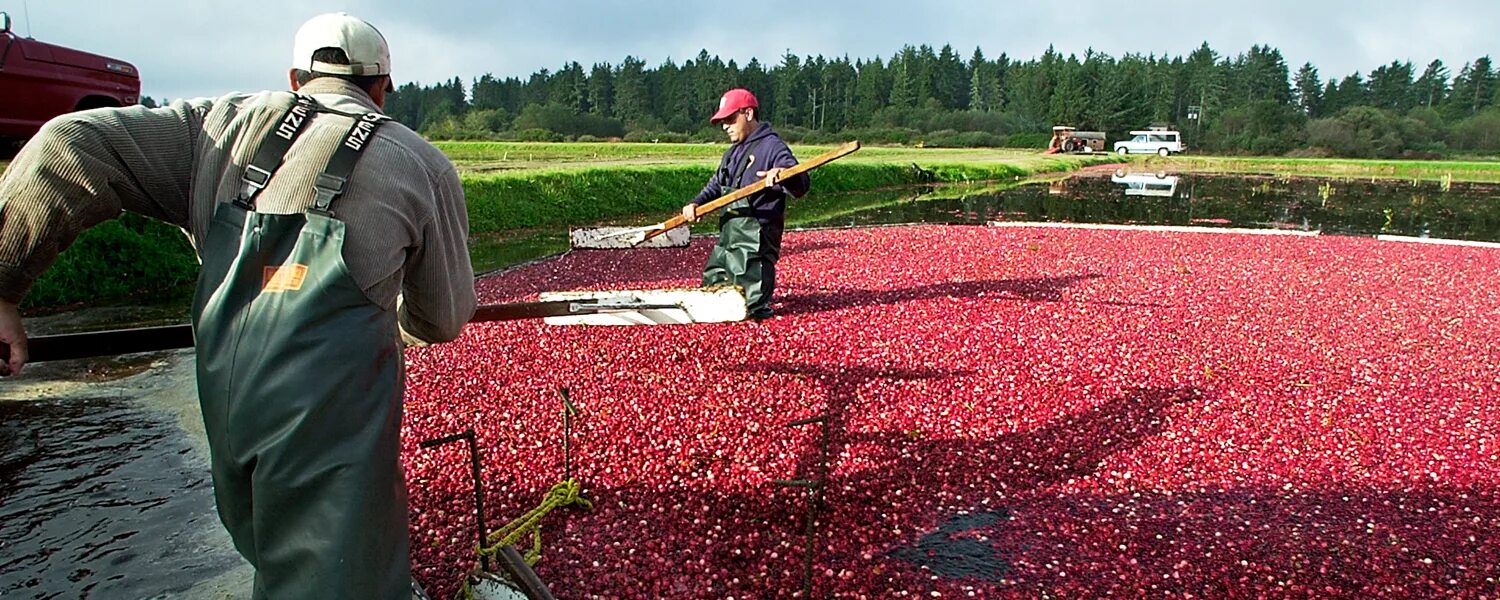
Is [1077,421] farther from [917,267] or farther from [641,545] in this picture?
[917,267]

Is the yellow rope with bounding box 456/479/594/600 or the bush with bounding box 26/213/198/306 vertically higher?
the bush with bounding box 26/213/198/306

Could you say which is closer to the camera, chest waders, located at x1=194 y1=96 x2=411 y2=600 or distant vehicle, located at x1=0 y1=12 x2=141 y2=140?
chest waders, located at x1=194 y1=96 x2=411 y2=600

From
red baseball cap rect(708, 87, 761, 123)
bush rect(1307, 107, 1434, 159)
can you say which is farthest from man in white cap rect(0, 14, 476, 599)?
bush rect(1307, 107, 1434, 159)

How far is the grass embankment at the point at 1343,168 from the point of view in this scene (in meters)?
42.4

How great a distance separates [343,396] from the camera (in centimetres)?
199

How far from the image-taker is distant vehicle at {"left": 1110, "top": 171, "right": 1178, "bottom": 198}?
102 feet

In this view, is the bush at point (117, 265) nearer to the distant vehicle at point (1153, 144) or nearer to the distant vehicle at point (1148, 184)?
the distant vehicle at point (1148, 184)

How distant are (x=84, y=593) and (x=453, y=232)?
2721 millimetres

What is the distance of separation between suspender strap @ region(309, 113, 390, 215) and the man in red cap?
16.7ft

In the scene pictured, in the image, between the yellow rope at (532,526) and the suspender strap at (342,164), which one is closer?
the suspender strap at (342,164)

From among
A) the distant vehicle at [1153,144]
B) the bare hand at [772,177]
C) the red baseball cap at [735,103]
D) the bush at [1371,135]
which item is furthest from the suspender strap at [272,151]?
the bush at [1371,135]

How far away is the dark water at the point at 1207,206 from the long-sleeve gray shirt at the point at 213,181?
55.8 feet

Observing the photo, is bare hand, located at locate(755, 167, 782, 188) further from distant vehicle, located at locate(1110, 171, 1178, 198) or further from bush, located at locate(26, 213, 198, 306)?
distant vehicle, located at locate(1110, 171, 1178, 198)

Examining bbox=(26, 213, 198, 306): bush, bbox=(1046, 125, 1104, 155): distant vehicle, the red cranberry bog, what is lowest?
the red cranberry bog
